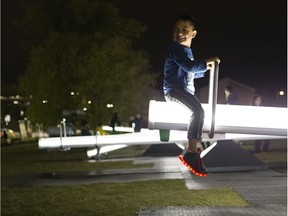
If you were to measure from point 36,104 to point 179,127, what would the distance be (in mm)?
42290

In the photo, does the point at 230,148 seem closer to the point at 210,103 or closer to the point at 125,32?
the point at 210,103

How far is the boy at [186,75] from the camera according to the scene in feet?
16.0

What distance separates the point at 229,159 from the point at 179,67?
12473mm

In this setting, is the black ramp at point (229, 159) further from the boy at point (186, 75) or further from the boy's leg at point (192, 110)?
the boy's leg at point (192, 110)

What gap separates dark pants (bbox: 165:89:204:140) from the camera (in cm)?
489

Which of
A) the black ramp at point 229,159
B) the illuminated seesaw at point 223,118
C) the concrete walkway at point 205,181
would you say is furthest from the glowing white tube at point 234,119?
the black ramp at point 229,159

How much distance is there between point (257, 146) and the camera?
915 inches

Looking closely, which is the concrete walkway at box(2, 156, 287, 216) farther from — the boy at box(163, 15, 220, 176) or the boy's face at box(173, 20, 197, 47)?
the boy's face at box(173, 20, 197, 47)

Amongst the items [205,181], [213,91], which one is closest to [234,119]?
[213,91]

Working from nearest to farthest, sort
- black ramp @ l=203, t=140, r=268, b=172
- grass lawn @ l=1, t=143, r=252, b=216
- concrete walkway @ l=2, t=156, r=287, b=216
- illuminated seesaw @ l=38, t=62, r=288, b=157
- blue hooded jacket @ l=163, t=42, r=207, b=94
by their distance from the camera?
blue hooded jacket @ l=163, t=42, r=207, b=94, illuminated seesaw @ l=38, t=62, r=288, b=157, concrete walkway @ l=2, t=156, r=287, b=216, grass lawn @ l=1, t=143, r=252, b=216, black ramp @ l=203, t=140, r=268, b=172

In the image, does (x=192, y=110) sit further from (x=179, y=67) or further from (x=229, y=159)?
(x=229, y=159)

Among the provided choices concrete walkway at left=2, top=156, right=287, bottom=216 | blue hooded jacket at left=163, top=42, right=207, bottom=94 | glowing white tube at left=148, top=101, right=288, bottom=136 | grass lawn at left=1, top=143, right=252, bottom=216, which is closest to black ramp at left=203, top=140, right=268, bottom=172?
concrete walkway at left=2, top=156, right=287, bottom=216

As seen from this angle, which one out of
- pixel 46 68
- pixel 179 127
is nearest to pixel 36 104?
pixel 46 68

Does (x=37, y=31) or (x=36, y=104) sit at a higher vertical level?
(x=37, y=31)
